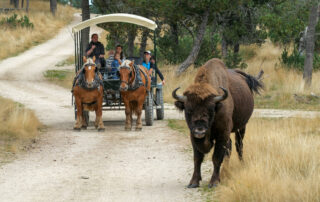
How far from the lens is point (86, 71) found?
14492 millimetres

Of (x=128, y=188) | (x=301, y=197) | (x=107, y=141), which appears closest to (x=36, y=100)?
(x=107, y=141)

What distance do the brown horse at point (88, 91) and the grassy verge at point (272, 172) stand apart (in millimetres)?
4753

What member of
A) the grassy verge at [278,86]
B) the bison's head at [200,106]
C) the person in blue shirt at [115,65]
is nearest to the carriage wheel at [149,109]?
the person in blue shirt at [115,65]

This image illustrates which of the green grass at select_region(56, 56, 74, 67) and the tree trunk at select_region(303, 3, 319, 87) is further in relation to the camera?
the green grass at select_region(56, 56, 74, 67)

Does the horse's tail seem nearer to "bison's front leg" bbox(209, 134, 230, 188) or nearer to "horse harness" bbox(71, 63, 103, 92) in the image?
"horse harness" bbox(71, 63, 103, 92)

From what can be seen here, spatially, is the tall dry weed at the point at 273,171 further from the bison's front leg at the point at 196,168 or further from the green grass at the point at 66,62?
the green grass at the point at 66,62

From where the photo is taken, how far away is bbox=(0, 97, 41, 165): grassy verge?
11961mm

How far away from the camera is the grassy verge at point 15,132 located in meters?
12.0

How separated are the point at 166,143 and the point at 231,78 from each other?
12.7ft

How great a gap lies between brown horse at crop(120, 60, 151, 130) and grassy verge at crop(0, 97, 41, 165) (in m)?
2.27

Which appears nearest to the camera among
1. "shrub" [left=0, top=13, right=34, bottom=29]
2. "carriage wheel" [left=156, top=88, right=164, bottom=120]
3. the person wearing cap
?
the person wearing cap

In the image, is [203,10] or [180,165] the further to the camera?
[203,10]

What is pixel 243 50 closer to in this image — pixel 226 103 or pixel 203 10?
pixel 203 10

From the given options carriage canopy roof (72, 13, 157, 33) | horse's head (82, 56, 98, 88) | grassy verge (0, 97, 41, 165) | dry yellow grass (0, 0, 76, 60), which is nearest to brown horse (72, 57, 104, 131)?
horse's head (82, 56, 98, 88)
